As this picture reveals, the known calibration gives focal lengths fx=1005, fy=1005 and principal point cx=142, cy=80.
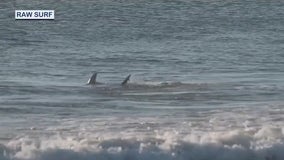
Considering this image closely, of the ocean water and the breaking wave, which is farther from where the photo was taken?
the ocean water

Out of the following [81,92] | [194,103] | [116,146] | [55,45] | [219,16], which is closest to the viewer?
[116,146]

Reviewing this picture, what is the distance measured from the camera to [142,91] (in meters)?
22.5

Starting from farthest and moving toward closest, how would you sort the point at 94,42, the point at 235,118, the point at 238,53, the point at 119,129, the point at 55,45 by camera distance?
the point at 94,42, the point at 55,45, the point at 238,53, the point at 235,118, the point at 119,129

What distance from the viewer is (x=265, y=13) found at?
59.2 m

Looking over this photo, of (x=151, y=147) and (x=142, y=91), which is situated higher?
(x=151, y=147)

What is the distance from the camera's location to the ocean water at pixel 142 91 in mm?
14328

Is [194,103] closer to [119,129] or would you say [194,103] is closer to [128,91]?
[128,91]

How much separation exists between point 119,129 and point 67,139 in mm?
1578

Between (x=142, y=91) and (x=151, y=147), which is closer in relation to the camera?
(x=151, y=147)

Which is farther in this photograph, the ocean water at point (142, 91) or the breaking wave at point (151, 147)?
the ocean water at point (142, 91)

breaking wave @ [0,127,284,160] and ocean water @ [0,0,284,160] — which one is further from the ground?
breaking wave @ [0,127,284,160]

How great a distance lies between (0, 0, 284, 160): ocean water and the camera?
14.3m

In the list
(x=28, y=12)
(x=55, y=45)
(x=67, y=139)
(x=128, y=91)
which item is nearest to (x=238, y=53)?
(x=55, y=45)

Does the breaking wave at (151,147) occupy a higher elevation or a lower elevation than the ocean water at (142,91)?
higher
